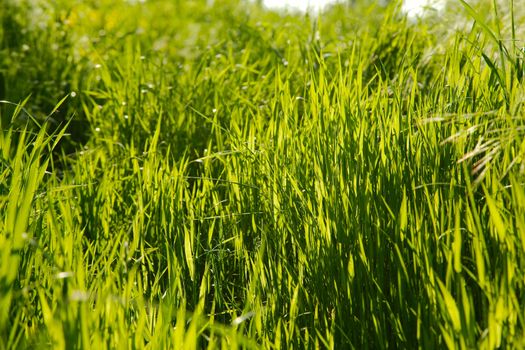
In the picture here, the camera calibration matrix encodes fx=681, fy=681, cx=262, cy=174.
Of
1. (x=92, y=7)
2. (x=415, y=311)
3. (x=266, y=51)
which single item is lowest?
(x=415, y=311)

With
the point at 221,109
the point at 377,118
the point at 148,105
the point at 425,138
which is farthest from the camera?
the point at 148,105

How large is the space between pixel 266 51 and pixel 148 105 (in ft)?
3.06

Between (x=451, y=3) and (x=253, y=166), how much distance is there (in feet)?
6.65

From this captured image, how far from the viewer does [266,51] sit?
361 cm

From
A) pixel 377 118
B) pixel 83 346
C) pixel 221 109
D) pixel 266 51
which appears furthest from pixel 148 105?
pixel 83 346

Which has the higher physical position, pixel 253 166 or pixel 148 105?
pixel 148 105

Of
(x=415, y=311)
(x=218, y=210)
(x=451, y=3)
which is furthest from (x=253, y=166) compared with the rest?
(x=451, y=3)

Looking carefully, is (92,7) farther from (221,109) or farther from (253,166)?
(253,166)

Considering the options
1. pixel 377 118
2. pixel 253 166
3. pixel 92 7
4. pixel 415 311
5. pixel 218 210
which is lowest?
pixel 415 311

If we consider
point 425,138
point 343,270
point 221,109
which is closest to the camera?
point 343,270

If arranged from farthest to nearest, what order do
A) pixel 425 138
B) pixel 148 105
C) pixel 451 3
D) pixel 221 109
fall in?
pixel 451 3 < pixel 148 105 < pixel 221 109 < pixel 425 138

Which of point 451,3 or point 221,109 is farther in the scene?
point 451,3

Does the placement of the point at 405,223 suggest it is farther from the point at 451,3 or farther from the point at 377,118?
the point at 451,3

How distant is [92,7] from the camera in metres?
6.49
